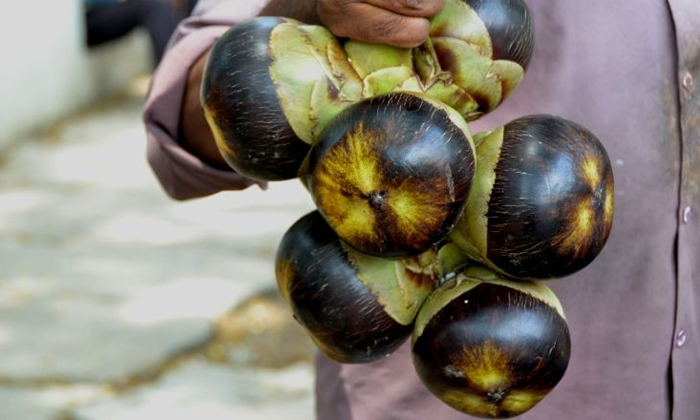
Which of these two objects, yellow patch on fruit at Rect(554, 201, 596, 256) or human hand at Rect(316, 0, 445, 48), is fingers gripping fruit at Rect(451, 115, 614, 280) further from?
human hand at Rect(316, 0, 445, 48)

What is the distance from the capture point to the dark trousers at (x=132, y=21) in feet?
29.2

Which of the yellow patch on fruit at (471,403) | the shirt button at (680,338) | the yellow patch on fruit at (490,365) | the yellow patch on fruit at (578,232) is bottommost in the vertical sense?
the shirt button at (680,338)

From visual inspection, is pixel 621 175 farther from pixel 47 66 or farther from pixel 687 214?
pixel 47 66

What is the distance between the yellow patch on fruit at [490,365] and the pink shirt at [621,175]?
0.49 metres

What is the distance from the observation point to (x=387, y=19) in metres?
1.26

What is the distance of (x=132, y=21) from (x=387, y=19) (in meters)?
8.08

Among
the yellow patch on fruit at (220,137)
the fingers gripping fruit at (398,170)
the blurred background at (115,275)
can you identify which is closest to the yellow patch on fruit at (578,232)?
the fingers gripping fruit at (398,170)

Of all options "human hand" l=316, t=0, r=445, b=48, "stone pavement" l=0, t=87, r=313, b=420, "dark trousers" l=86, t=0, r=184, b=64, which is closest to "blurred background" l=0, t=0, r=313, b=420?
"stone pavement" l=0, t=87, r=313, b=420

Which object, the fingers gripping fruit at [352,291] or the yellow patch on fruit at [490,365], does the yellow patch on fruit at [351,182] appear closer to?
the fingers gripping fruit at [352,291]

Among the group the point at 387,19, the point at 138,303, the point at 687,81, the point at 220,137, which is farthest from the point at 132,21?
the point at 387,19

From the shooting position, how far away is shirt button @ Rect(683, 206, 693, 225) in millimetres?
1792

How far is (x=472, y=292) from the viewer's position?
131cm

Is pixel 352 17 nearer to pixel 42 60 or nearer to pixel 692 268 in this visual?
pixel 692 268

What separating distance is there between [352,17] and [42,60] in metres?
7.16
